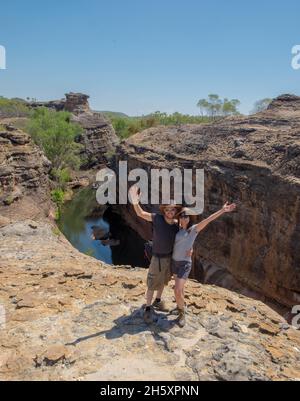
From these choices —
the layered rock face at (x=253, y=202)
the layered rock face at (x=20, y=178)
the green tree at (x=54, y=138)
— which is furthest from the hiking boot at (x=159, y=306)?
the green tree at (x=54, y=138)

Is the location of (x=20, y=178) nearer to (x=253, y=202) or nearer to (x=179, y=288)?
(x=253, y=202)

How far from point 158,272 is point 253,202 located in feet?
39.5

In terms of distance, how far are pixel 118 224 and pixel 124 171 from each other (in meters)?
4.49

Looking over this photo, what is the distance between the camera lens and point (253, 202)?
1686cm

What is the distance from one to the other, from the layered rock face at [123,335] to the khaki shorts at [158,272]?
2.18ft

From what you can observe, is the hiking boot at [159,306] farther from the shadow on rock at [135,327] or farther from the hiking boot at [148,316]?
the hiking boot at [148,316]

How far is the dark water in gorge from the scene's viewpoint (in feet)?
83.1

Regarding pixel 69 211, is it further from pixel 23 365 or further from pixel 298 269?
pixel 23 365

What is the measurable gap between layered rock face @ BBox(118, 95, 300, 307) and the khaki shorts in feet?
33.1

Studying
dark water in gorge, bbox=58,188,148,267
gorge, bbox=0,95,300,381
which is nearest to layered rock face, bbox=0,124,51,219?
gorge, bbox=0,95,300,381

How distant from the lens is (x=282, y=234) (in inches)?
594
